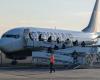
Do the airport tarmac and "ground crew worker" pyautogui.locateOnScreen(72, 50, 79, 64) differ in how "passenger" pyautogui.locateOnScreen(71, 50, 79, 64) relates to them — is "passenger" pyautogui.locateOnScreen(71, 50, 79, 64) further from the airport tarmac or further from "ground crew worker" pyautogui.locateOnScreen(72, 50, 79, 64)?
the airport tarmac

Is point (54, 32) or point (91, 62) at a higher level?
point (54, 32)

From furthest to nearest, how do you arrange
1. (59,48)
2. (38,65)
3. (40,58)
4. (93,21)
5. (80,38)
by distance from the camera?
(93,21) < (80,38) < (59,48) < (38,65) < (40,58)

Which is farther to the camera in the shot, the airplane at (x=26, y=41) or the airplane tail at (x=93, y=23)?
the airplane tail at (x=93, y=23)

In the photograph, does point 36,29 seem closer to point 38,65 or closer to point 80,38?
point 38,65

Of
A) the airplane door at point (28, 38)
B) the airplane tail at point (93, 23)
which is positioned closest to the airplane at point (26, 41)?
the airplane door at point (28, 38)

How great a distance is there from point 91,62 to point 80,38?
43.3ft

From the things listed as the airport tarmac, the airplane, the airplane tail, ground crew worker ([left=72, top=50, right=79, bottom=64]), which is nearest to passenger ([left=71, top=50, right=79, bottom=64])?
ground crew worker ([left=72, top=50, right=79, bottom=64])

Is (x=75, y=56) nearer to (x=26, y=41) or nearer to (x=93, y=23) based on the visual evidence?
(x=26, y=41)

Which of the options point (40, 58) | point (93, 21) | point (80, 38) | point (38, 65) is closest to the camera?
point (40, 58)

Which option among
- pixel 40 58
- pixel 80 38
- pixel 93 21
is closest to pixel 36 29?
pixel 40 58

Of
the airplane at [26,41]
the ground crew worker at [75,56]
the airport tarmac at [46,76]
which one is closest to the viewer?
the airport tarmac at [46,76]

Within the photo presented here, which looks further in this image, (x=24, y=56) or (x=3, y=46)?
(x=24, y=56)

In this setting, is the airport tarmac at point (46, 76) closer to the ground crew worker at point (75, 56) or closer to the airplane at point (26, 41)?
the ground crew worker at point (75, 56)

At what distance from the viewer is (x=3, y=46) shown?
138 ft
